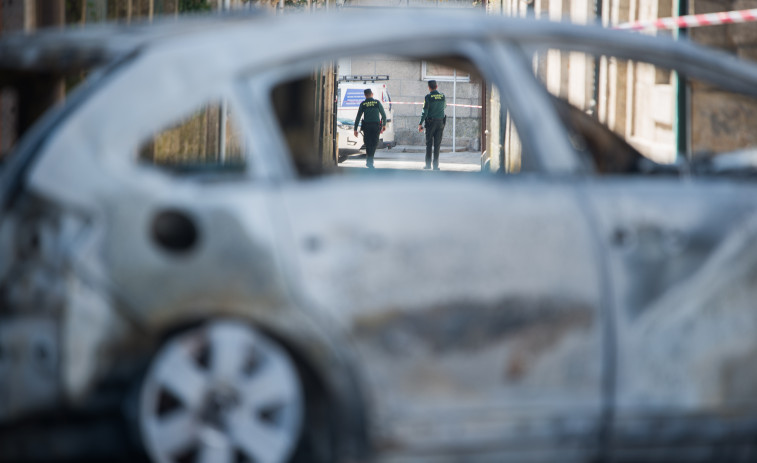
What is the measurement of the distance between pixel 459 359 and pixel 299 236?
55cm

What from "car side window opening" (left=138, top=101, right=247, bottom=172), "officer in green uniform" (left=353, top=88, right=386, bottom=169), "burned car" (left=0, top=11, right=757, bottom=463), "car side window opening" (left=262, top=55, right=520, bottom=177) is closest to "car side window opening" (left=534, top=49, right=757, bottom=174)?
"burned car" (left=0, top=11, right=757, bottom=463)

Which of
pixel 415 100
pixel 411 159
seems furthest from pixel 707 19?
pixel 415 100

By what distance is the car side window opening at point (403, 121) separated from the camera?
23.3 m

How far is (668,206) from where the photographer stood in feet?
11.6

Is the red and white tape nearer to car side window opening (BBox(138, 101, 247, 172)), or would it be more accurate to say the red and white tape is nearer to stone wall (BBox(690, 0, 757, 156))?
stone wall (BBox(690, 0, 757, 156))

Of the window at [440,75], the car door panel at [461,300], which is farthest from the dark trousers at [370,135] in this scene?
the car door panel at [461,300]

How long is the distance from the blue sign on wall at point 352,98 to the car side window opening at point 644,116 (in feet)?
57.5

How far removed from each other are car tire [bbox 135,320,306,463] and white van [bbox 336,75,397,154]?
30.3 m

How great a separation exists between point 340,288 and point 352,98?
1344 inches

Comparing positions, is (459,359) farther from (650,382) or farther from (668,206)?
(668,206)

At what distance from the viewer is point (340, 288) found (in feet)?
10.5

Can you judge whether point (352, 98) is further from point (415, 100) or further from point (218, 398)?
point (218, 398)

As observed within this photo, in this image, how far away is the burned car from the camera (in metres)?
3.10

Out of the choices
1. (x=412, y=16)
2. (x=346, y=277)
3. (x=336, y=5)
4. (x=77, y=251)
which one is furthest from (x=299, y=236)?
(x=336, y=5)
